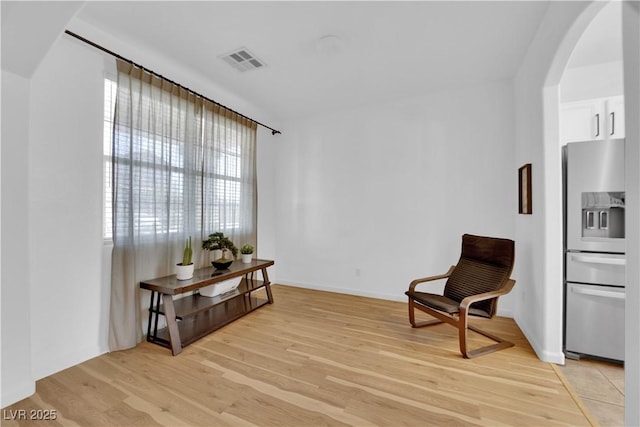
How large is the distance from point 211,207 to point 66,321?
5.28 ft

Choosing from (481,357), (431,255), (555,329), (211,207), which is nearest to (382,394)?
(481,357)

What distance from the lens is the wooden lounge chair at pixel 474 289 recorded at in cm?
226

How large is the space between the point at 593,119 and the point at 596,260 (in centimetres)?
158

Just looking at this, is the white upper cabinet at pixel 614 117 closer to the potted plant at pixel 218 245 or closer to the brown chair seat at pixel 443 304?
the brown chair seat at pixel 443 304

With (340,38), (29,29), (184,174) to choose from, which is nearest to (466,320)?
(340,38)

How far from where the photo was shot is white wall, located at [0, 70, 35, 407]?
161 centimetres

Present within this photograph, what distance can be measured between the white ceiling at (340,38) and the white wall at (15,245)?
92 centimetres

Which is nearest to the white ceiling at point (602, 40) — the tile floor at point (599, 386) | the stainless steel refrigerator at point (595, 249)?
the stainless steel refrigerator at point (595, 249)

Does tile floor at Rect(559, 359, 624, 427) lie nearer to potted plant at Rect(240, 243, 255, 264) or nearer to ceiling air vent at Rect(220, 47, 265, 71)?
potted plant at Rect(240, 243, 255, 264)

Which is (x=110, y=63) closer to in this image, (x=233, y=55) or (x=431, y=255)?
(x=233, y=55)

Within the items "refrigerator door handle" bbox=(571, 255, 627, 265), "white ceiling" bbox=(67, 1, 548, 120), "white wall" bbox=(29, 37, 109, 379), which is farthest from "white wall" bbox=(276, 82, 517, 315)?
"white wall" bbox=(29, 37, 109, 379)

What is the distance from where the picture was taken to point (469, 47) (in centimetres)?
252

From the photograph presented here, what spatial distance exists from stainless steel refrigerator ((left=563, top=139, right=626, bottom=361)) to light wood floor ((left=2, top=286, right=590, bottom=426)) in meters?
0.47

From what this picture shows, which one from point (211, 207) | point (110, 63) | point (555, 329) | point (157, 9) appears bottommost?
point (555, 329)
